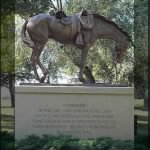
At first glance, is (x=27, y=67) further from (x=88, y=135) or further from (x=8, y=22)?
(x=88, y=135)

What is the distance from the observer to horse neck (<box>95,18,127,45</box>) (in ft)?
35.0

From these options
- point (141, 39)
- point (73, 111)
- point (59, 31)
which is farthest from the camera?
point (141, 39)

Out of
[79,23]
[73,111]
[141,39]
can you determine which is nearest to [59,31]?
[79,23]

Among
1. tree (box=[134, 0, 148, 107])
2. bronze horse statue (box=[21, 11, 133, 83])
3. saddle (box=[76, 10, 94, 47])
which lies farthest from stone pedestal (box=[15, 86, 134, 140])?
tree (box=[134, 0, 148, 107])

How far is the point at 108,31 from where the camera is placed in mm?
10758

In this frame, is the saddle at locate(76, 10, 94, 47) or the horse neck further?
the horse neck

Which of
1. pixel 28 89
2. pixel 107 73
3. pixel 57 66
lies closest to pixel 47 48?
pixel 57 66

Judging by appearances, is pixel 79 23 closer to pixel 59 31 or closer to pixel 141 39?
pixel 59 31

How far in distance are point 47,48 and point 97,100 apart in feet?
31.4

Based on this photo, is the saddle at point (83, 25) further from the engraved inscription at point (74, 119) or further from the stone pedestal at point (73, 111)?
the engraved inscription at point (74, 119)

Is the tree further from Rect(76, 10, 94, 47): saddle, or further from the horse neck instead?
Rect(76, 10, 94, 47): saddle

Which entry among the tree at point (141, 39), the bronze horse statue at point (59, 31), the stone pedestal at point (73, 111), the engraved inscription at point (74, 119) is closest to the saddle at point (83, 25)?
the bronze horse statue at point (59, 31)

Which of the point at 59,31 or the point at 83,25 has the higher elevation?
the point at 83,25

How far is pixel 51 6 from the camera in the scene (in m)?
18.3
